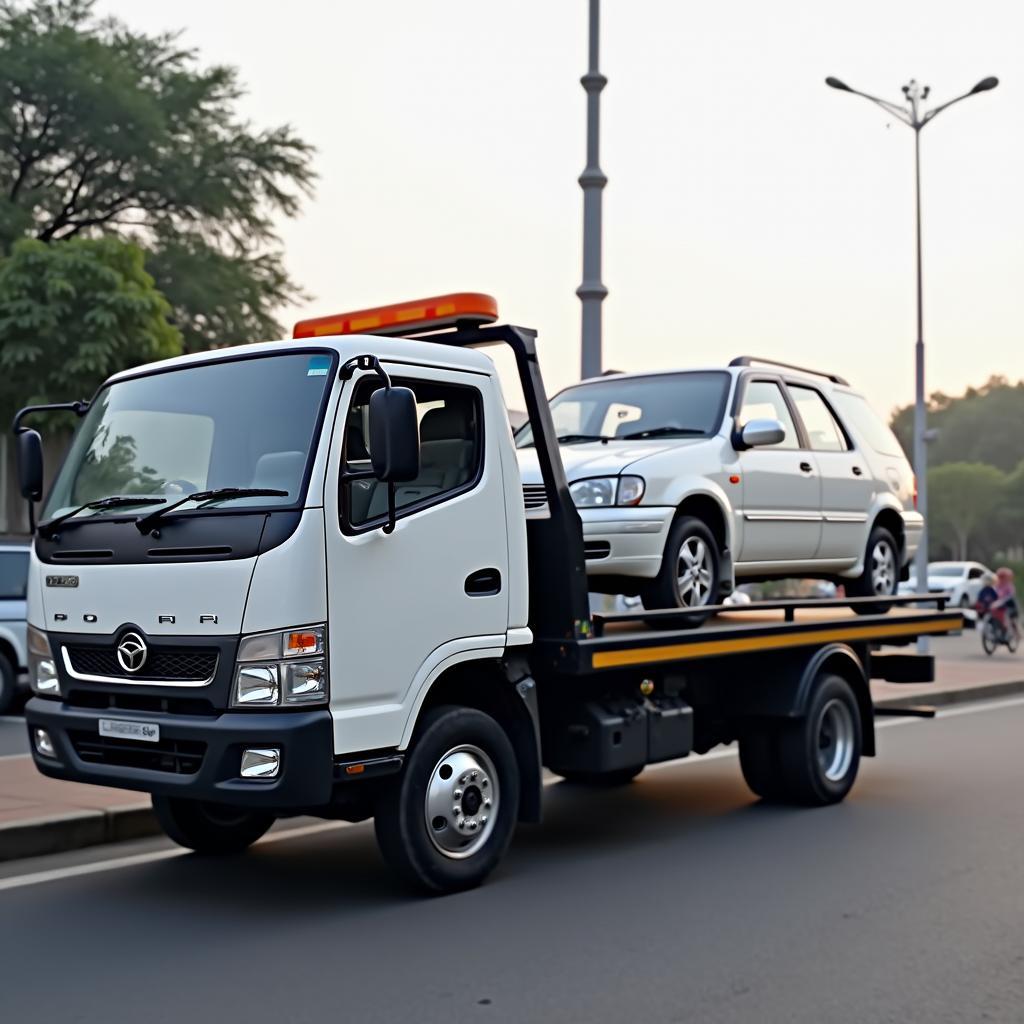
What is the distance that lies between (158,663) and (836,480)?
495 cm

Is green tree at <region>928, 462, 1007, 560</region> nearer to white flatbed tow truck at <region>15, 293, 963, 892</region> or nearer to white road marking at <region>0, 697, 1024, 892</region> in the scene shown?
white road marking at <region>0, 697, 1024, 892</region>

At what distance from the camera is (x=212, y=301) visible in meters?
30.2

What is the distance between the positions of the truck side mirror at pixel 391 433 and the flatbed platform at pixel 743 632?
61.7 inches

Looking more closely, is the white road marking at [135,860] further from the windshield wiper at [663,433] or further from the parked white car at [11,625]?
the parked white car at [11,625]

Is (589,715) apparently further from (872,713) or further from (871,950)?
(872,713)

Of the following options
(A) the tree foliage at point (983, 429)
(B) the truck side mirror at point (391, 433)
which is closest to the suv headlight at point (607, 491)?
(B) the truck side mirror at point (391, 433)

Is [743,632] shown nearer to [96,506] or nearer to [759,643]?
[759,643]

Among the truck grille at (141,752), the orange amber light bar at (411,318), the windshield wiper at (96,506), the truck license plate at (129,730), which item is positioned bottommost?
the truck grille at (141,752)

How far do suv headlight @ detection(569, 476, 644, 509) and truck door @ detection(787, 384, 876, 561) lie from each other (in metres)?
1.83

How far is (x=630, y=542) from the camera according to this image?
779 centimetres

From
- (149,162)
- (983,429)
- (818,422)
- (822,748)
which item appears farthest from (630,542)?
(983,429)

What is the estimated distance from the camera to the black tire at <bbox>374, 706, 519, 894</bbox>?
20.2 feet

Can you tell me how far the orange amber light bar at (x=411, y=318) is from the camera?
6809 millimetres

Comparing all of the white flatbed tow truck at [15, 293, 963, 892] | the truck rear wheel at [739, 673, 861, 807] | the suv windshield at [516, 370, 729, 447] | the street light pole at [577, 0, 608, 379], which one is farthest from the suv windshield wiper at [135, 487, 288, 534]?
the street light pole at [577, 0, 608, 379]
